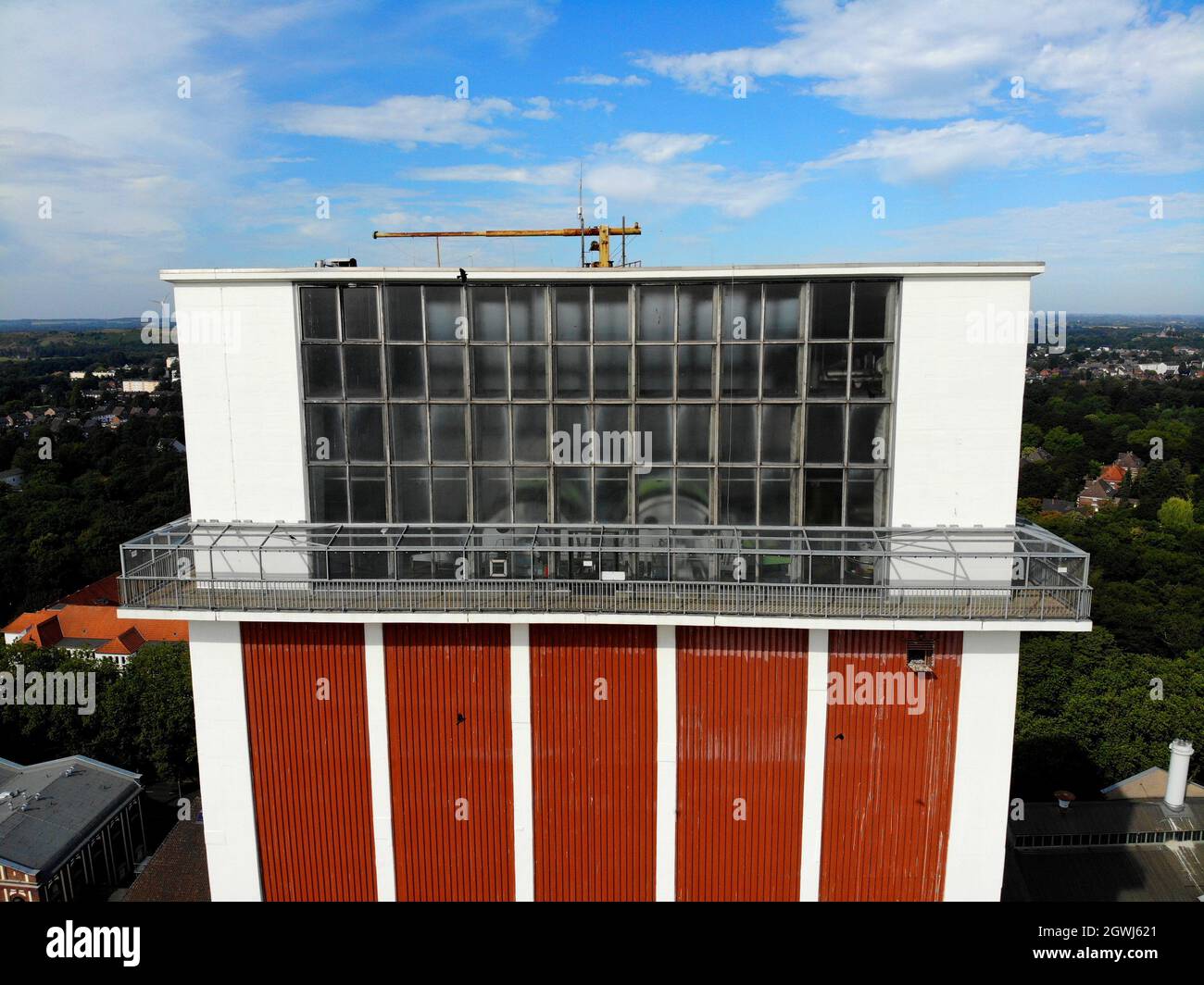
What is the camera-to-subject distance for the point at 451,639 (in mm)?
16703

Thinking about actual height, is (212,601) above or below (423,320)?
below

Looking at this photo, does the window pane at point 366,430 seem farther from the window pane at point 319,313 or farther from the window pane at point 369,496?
the window pane at point 319,313

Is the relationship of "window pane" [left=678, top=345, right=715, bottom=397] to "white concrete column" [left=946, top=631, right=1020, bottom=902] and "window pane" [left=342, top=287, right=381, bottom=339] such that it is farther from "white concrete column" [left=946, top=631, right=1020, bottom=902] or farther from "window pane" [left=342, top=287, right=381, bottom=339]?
"white concrete column" [left=946, top=631, right=1020, bottom=902]

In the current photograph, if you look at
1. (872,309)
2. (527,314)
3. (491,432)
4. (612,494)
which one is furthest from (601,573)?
(872,309)

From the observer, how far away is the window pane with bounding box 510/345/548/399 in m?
16.6

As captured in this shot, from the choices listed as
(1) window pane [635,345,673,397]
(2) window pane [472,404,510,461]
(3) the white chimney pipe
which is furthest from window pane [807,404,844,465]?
(3) the white chimney pipe

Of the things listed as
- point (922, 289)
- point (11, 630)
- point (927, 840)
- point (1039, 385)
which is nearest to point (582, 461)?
point (922, 289)

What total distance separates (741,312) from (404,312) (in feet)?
22.6

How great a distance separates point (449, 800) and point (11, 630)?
212 feet

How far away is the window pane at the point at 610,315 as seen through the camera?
16250 mm

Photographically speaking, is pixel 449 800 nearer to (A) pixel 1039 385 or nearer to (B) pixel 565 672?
(B) pixel 565 672

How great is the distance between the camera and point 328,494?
56.6ft

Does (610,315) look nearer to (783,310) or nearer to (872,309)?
(783,310)

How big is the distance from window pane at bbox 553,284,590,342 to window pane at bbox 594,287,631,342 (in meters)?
0.19
